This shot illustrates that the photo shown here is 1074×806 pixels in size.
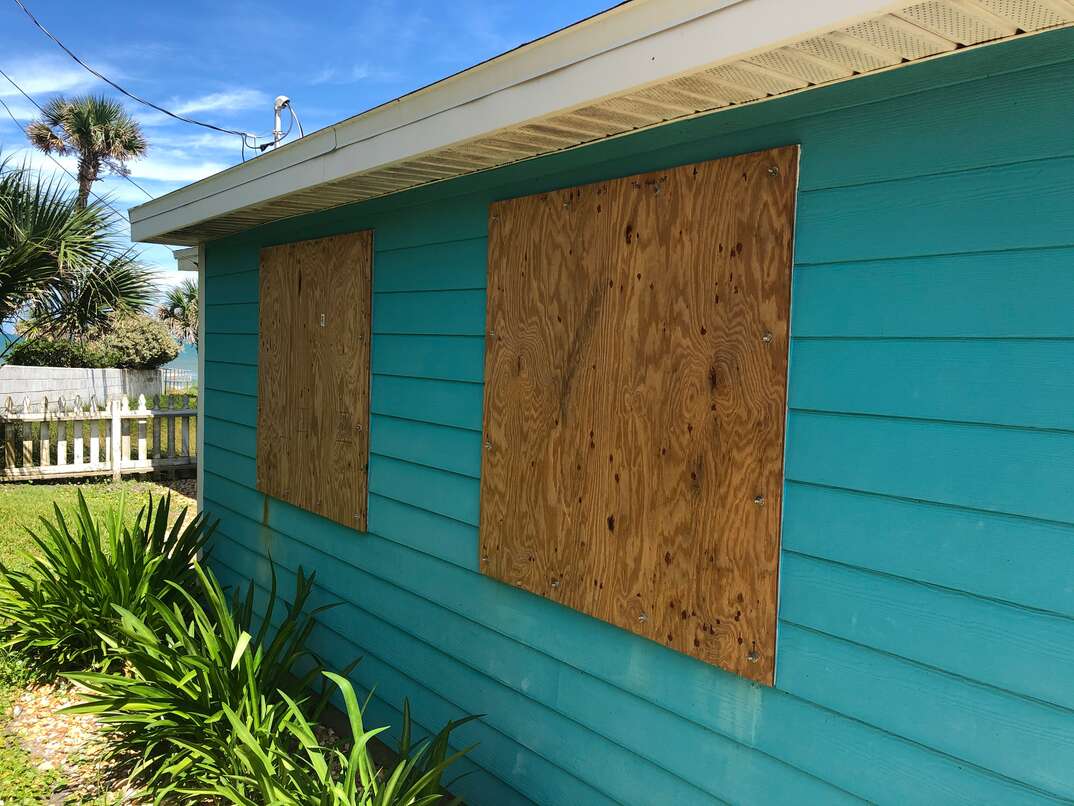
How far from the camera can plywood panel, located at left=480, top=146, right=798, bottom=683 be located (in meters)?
2.07

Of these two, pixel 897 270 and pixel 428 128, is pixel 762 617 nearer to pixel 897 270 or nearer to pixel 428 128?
pixel 897 270

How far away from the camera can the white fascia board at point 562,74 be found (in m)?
1.61

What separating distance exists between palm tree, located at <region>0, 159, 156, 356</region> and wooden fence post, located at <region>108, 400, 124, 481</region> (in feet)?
3.70

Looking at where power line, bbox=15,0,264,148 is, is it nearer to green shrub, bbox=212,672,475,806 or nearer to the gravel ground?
the gravel ground

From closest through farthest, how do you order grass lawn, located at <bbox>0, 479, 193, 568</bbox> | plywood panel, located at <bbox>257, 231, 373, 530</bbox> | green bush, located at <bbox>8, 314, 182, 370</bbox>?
1. plywood panel, located at <bbox>257, 231, 373, 530</bbox>
2. grass lawn, located at <bbox>0, 479, 193, 568</bbox>
3. green bush, located at <bbox>8, 314, 182, 370</bbox>

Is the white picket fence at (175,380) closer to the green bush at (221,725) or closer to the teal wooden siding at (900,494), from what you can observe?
the green bush at (221,725)

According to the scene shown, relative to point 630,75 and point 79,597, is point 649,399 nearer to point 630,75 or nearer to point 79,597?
point 630,75

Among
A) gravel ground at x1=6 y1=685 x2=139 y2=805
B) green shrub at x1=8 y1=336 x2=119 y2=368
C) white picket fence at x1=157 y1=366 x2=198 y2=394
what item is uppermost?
green shrub at x1=8 y1=336 x2=119 y2=368

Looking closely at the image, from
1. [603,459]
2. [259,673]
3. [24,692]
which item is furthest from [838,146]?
[24,692]

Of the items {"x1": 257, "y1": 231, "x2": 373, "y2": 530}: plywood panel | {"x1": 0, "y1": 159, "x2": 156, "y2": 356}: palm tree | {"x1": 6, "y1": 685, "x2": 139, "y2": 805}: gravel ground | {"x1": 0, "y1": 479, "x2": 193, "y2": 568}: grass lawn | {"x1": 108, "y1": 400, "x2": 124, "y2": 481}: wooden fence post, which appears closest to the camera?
{"x1": 6, "y1": 685, "x2": 139, "y2": 805}: gravel ground

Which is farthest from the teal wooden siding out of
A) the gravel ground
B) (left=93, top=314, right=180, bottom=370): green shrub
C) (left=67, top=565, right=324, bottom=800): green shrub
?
(left=93, top=314, right=180, bottom=370): green shrub

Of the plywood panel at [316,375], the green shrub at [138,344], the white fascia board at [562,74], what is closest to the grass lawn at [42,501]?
the plywood panel at [316,375]

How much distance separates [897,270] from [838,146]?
346 millimetres

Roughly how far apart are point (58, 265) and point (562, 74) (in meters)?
8.33
